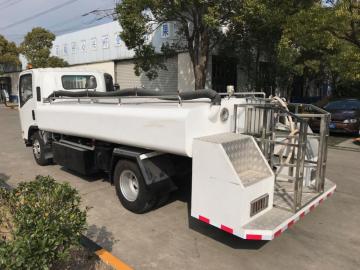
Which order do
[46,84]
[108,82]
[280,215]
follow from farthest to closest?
[108,82]
[46,84]
[280,215]

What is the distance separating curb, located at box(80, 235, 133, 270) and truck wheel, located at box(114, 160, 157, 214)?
1.06 meters

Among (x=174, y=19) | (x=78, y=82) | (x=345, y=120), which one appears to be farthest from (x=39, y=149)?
(x=345, y=120)

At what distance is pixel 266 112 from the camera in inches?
179

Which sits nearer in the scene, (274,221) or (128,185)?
(274,221)

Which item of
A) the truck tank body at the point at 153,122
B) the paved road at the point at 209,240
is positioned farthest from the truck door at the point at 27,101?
the paved road at the point at 209,240

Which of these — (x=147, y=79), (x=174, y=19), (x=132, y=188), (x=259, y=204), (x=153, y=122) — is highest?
(x=174, y=19)

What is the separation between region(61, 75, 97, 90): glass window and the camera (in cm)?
809

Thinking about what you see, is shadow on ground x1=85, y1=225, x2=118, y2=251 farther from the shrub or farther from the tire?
the tire

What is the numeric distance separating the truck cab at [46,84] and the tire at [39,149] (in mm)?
232

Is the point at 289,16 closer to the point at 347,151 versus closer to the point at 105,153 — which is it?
the point at 347,151

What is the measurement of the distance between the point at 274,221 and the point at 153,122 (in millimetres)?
1979

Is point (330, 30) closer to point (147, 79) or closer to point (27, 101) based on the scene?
point (27, 101)

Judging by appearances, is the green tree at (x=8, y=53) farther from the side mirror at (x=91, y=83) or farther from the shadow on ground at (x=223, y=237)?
the shadow on ground at (x=223, y=237)

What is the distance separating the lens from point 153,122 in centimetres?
448
